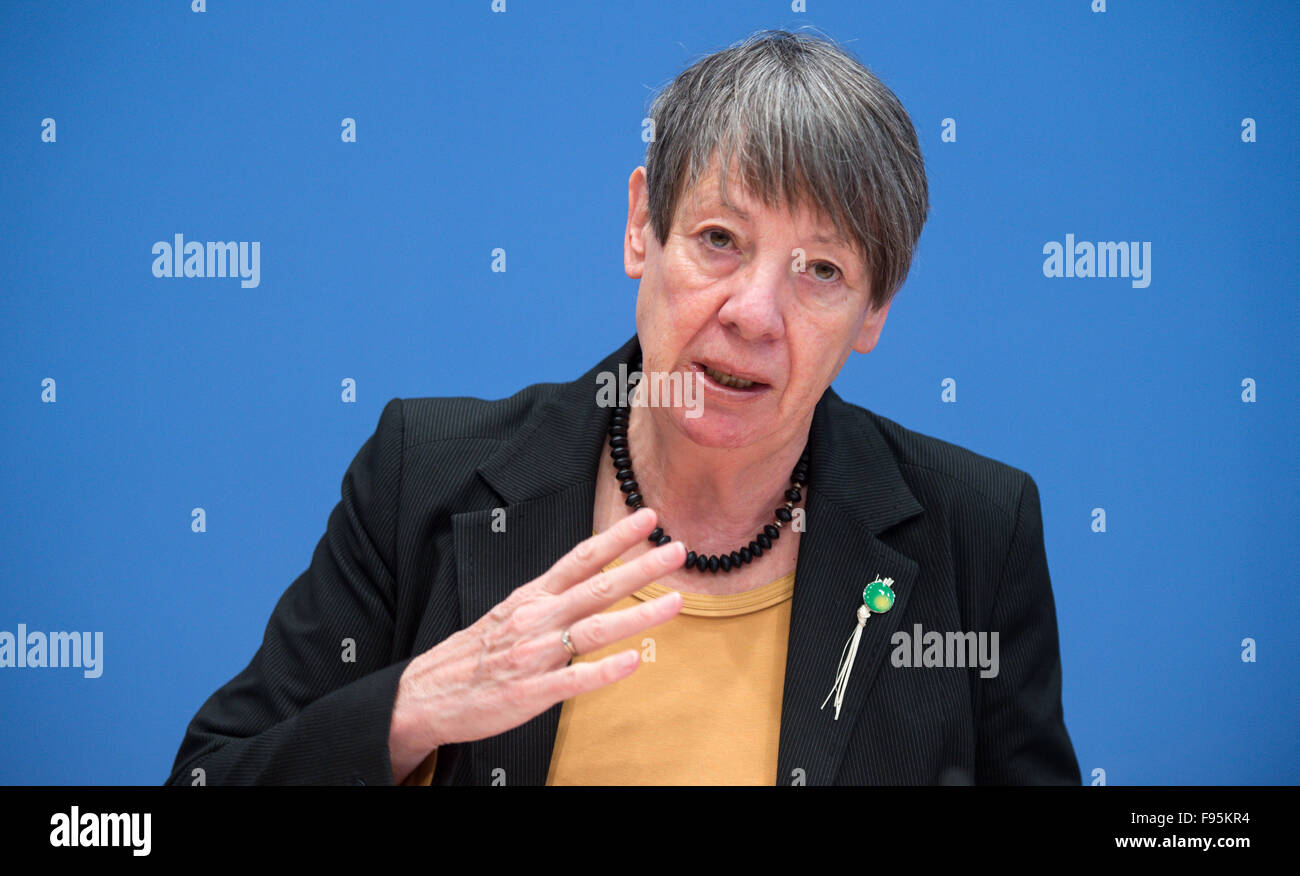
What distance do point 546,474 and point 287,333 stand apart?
1.29 m

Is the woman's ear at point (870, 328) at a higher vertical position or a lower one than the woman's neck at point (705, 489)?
higher

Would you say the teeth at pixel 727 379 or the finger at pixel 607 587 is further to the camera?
the teeth at pixel 727 379

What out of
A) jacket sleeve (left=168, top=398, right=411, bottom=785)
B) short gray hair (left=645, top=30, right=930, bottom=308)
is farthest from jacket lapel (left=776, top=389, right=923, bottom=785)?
jacket sleeve (left=168, top=398, right=411, bottom=785)

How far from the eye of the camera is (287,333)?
2725 millimetres

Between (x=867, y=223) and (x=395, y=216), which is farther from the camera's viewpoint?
(x=395, y=216)

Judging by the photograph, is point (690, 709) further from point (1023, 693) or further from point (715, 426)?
point (1023, 693)

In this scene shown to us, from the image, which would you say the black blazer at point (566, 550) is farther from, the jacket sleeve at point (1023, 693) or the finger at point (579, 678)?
the finger at point (579, 678)

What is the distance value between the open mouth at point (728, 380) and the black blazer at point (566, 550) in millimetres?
242

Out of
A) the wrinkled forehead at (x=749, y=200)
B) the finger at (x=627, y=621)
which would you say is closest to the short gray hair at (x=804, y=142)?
the wrinkled forehead at (x=749, y=200)

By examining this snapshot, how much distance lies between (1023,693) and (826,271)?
67 cm

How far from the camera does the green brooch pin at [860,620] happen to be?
1.57m

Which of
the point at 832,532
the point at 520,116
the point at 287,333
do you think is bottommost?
the point at 832,532
